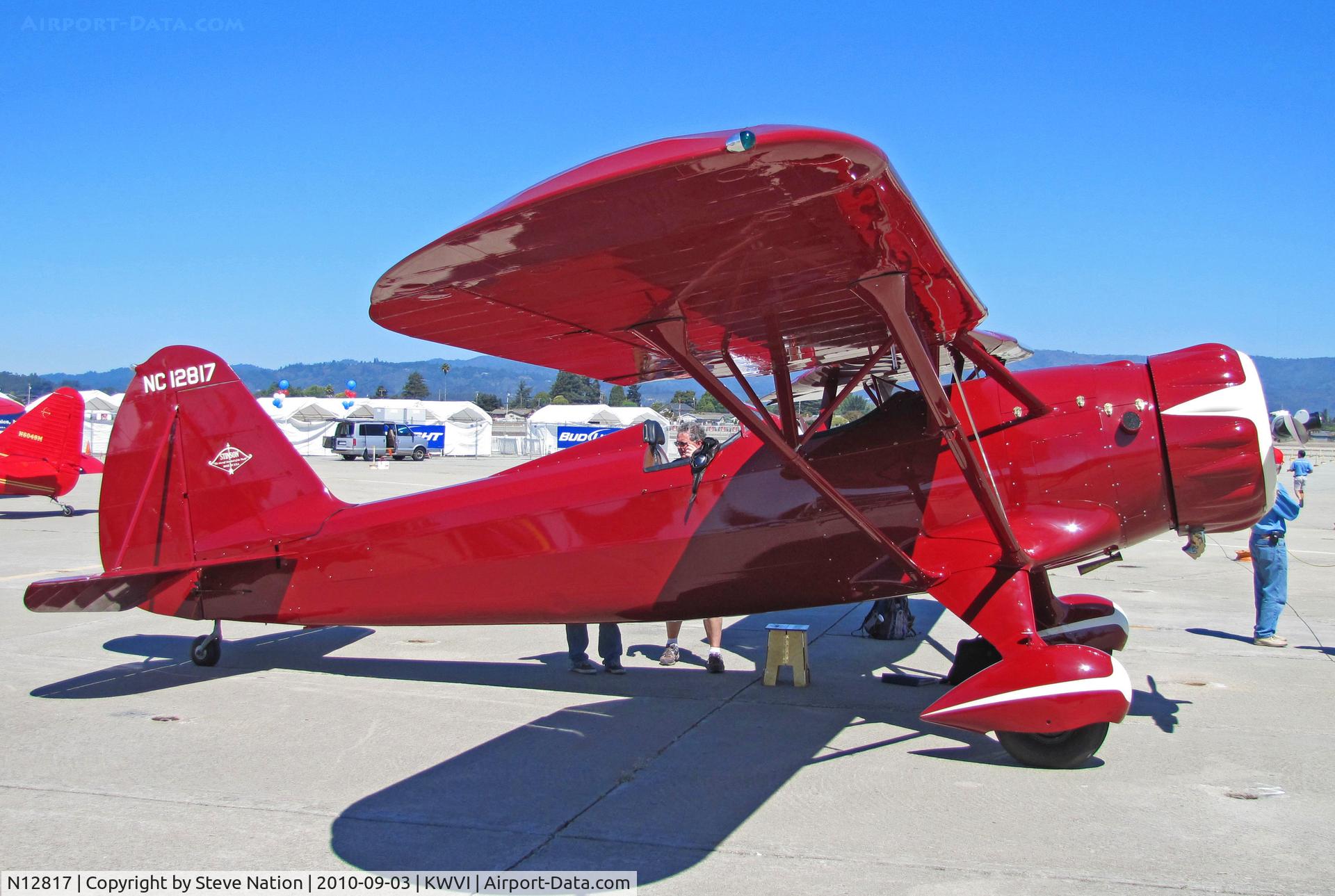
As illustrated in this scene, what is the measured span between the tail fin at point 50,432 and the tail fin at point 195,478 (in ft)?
42.8

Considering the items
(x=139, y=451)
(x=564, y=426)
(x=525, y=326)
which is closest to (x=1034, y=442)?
(x=525, y=326)

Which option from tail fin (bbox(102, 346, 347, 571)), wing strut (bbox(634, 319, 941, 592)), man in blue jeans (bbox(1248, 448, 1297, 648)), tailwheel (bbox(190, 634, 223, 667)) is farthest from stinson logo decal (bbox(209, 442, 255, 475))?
man in blue jeans (bbox(1248, 448, 1297, 648))

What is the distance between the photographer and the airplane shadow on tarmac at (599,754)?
3.88 metres

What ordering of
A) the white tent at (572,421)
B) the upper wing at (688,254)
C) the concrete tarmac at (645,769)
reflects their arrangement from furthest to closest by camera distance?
the white tent at (572,421) < the concrete tarmac at (645,769) < the upper wing at (688,254)

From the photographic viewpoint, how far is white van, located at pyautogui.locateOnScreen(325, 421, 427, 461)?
151 ft

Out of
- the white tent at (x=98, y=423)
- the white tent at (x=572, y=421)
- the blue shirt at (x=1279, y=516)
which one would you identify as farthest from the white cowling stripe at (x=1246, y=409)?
the white tent at (x=572, y=421)

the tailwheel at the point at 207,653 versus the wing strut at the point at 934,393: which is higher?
the wing strut at the point at 934,393

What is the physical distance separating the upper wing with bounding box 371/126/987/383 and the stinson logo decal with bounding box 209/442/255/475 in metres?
2.67

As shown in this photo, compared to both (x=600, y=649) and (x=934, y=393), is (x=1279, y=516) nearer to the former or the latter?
(x=934, y=393)

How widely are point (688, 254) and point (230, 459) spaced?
15.0ft

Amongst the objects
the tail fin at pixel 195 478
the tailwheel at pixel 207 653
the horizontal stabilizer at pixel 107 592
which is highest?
the tail fin at pixel 195 478

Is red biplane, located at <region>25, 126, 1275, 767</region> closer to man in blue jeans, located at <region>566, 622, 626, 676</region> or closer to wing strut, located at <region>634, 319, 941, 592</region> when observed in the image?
wing strut, located at <region>634, 319, 941, 592</region>

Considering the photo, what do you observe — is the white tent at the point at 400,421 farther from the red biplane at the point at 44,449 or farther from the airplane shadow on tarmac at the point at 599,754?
the airplane shadow on tarmac at the point at 599,754

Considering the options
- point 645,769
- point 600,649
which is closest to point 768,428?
point 645,769
